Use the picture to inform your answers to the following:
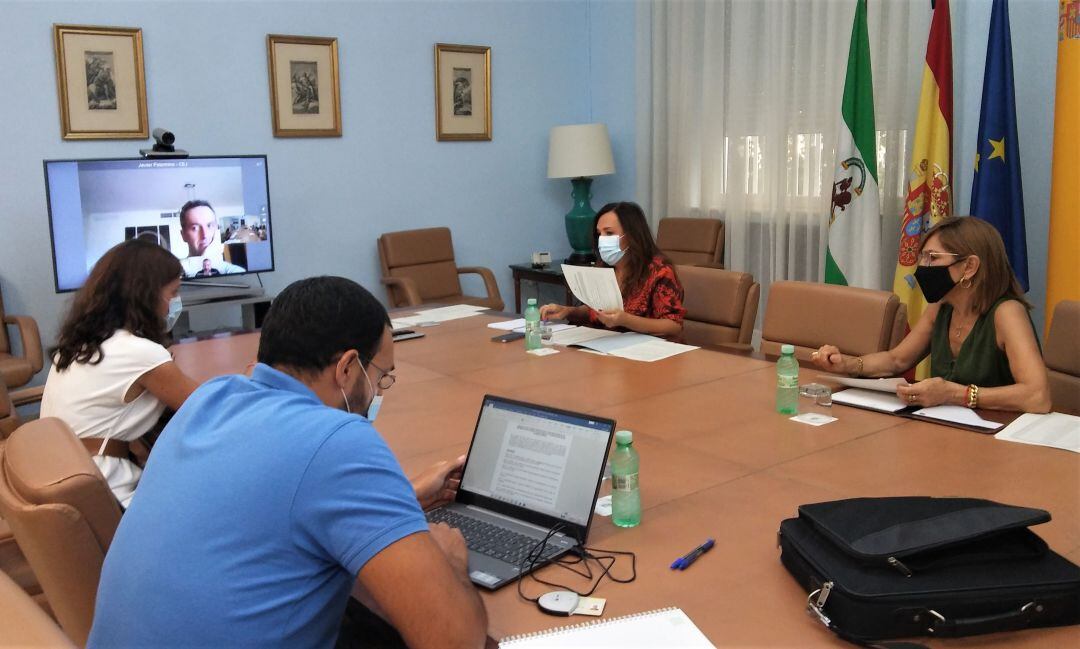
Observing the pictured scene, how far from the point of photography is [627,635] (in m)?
1.29

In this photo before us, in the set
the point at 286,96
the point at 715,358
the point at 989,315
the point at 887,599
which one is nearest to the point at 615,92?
the point at 286,96

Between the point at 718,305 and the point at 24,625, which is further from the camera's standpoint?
the point at 718,305

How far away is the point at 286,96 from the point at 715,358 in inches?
132

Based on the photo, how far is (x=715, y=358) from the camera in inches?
120

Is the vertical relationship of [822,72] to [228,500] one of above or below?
above

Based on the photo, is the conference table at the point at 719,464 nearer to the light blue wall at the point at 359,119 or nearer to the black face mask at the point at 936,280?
the black face mask at the point at 936,280

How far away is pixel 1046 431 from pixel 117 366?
2337 millimetres

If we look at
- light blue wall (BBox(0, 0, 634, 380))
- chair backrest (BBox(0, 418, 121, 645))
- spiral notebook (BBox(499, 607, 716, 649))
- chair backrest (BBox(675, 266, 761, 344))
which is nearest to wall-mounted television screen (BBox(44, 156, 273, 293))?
light blue wall (BBox(0, 0, 634, 380))

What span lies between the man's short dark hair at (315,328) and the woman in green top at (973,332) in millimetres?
1567

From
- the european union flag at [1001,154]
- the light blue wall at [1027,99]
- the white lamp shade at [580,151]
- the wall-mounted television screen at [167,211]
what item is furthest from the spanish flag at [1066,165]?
the wall-mounted television screen at [167,211]

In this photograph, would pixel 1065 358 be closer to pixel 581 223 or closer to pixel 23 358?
pixel 581 223

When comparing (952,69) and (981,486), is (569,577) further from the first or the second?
(952,69)

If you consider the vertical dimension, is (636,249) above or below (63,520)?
above

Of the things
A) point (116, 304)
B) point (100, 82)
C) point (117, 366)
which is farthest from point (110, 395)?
point (100, 82)
